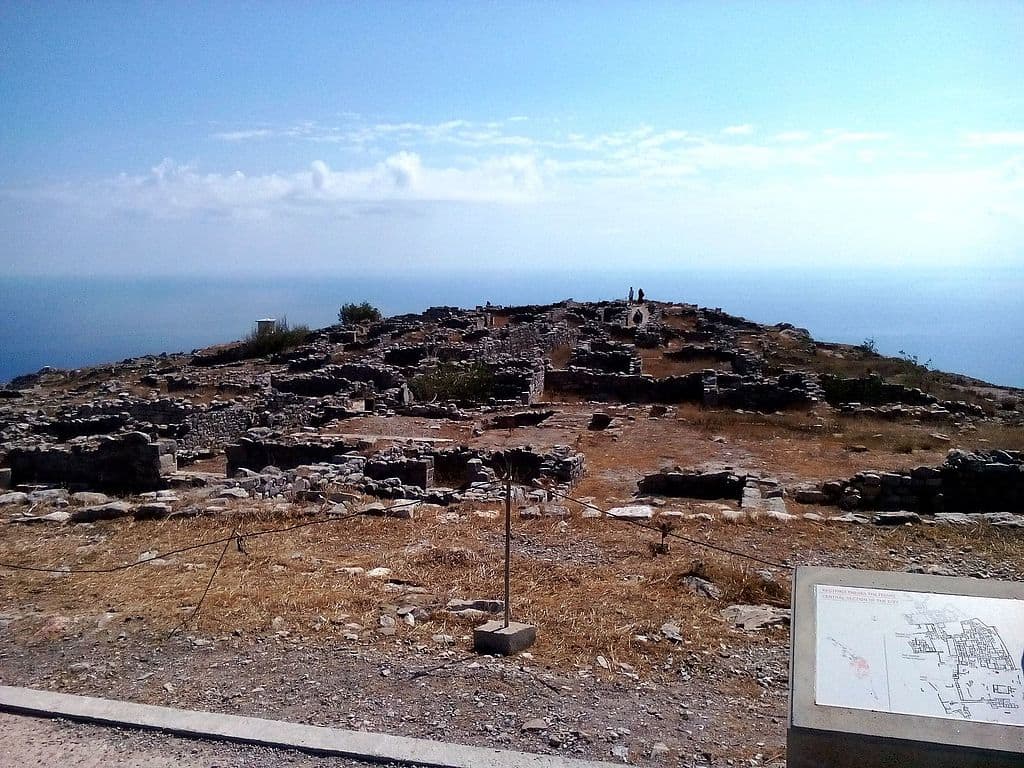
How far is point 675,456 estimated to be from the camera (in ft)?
53.3

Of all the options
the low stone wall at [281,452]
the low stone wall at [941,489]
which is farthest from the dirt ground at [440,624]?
the low stone wall at [281,452]

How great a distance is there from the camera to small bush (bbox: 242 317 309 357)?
37.6 meters

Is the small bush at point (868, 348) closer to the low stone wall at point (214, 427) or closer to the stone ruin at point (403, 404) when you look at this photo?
the stone ruin at point (403, 404)

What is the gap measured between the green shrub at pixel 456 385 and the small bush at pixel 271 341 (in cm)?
1510

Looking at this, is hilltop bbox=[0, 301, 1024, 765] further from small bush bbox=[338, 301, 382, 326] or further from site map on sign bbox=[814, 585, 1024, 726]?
small bush bbox=[338, 301, 382, 326]

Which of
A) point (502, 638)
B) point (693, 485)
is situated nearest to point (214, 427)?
point (693, 485)

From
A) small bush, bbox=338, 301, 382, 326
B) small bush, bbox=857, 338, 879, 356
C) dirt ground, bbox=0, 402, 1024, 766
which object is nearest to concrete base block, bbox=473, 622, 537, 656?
dirt ground, bbox=0, 402, 1024, 766

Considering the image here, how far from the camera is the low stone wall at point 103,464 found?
1393cm

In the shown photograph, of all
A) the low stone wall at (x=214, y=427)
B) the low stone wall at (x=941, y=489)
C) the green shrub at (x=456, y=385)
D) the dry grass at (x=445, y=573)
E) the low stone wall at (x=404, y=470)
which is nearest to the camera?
the dry grass at (x=445, y=573)

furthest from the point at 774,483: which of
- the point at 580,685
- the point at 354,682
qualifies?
the point at 354,682

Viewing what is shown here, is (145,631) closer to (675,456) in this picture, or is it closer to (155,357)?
(675,456)

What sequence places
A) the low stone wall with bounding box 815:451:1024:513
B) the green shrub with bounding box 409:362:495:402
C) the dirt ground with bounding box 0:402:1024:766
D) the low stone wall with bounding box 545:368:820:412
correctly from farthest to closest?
the green shrub with bounding box 409:362:495:402 < the low stone wall with bounding box 545:368:820:412 < the low stone wall with bounding box 815:451:1024:513 < the dirt ground with bounding box 0:402:1024:766

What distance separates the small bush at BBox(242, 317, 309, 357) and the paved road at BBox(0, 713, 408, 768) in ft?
107

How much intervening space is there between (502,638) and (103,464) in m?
10.5
